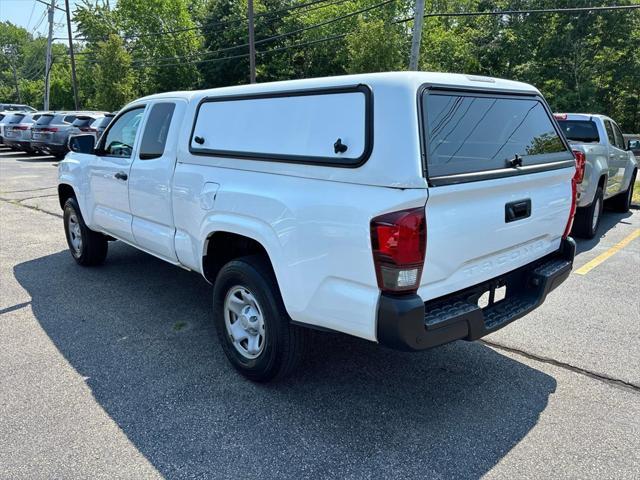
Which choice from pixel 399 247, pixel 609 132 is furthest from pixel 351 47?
pixel 399 247

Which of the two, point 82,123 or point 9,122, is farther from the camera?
point 9,122

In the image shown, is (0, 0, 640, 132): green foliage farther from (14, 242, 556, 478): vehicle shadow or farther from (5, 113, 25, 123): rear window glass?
(14, 242, 556, 478): vehicle shadow

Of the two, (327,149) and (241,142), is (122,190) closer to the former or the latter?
(241,142)

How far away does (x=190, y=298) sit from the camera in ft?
16.5

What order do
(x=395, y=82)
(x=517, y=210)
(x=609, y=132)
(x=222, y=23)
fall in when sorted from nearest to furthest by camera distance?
(x=395, y=82), (x=517, y=210), (x=609, y=132), (x=222, y=23)

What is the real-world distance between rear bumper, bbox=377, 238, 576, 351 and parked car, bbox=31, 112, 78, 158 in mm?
18420

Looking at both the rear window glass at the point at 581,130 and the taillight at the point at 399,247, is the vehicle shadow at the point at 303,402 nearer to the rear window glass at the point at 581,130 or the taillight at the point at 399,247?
the taillight at the point at 399,247

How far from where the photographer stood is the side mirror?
5492 millimetres

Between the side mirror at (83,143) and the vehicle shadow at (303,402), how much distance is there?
1.79 m

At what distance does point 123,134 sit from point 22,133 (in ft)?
60.1

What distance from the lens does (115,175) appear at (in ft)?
15.9

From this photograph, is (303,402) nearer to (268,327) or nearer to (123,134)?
(268,327)

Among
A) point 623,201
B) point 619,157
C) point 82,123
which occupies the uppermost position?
point 82,123

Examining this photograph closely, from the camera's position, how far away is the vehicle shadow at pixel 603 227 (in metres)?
7.23
